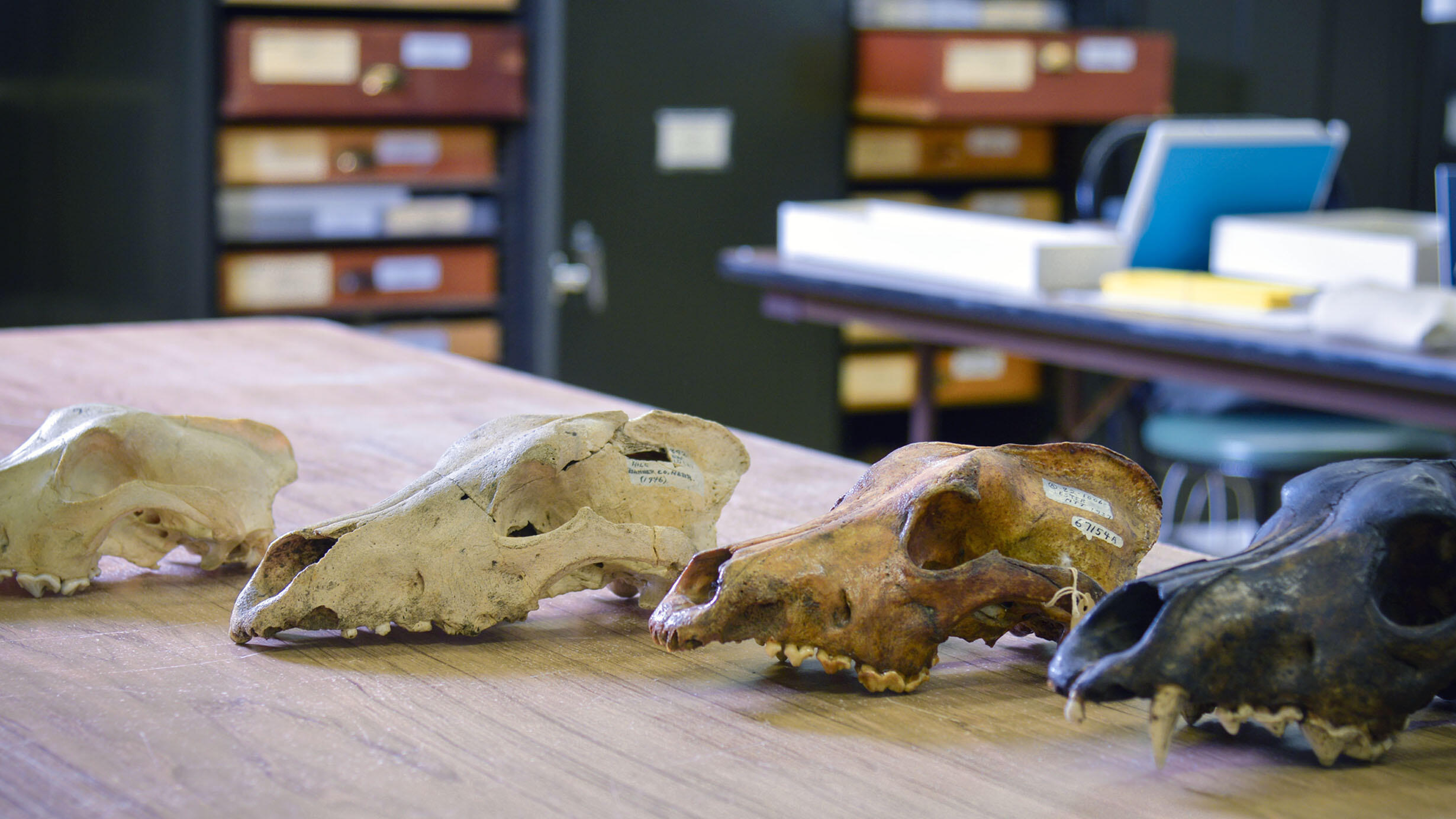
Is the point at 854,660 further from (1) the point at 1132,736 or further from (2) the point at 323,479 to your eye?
(2) the point at 323,479

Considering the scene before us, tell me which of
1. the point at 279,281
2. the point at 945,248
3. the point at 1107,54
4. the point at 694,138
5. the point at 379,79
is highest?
the point at 1107,54

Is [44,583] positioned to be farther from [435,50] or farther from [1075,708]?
[435,50]

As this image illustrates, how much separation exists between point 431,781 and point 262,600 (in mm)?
236

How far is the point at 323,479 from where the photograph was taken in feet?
3.92

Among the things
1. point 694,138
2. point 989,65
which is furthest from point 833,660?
point 989,65

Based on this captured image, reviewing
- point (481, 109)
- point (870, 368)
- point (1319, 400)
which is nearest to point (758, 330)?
point (870, 368)

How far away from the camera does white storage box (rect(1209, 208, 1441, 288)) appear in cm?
279

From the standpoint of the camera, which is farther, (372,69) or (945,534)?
(372,69)

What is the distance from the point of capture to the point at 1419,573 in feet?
2.45

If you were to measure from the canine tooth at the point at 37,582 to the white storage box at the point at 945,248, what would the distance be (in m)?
2.24

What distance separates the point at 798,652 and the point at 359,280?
321cm

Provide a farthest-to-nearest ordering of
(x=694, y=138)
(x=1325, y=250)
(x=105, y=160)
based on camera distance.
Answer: (x=694, y=138), (x=105, y=160), (x=1325, y=250)

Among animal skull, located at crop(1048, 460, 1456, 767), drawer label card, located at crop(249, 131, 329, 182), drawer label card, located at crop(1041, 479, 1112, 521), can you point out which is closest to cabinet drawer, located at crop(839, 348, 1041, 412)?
drawer label card, located at crop(249, 131, 329, 182)

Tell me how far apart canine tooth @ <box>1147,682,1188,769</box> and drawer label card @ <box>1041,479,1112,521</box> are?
167 millimetres
